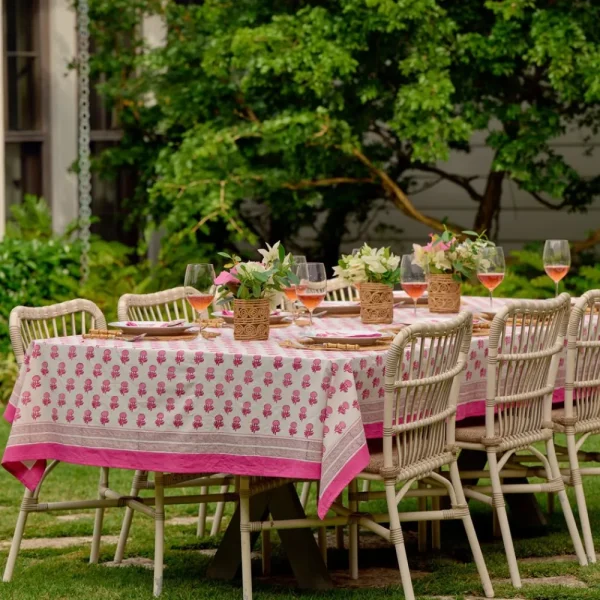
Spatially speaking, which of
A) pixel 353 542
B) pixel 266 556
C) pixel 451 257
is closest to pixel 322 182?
pixel 451 257

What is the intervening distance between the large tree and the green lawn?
4233mm

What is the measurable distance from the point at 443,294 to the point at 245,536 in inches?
68.9

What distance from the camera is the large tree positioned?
10.1 metres

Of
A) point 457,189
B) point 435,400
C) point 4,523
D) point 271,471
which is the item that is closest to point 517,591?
point 435,400

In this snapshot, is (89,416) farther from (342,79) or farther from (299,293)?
(342,79)

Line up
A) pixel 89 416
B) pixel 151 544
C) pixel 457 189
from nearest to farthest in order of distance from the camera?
pixel 89 416 → pixel 151 544 → pixel 457 189

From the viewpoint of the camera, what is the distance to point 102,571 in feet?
17.6

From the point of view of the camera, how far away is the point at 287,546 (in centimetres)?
509

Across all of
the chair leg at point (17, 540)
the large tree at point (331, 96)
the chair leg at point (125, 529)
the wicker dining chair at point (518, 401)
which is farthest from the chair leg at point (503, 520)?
the large tree at point (331, 96)

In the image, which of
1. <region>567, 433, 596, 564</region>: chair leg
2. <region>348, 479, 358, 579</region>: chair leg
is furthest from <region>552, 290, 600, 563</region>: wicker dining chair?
<region>348, 479, 358, 579</region>: chair leg

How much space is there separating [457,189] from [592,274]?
260cm

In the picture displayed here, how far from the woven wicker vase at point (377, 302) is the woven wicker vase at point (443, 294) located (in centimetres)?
44

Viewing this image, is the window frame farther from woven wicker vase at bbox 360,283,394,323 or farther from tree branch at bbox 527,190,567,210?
woven wicker vase at bbox 360,283,394,323

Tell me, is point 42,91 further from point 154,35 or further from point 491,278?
point 491,278
